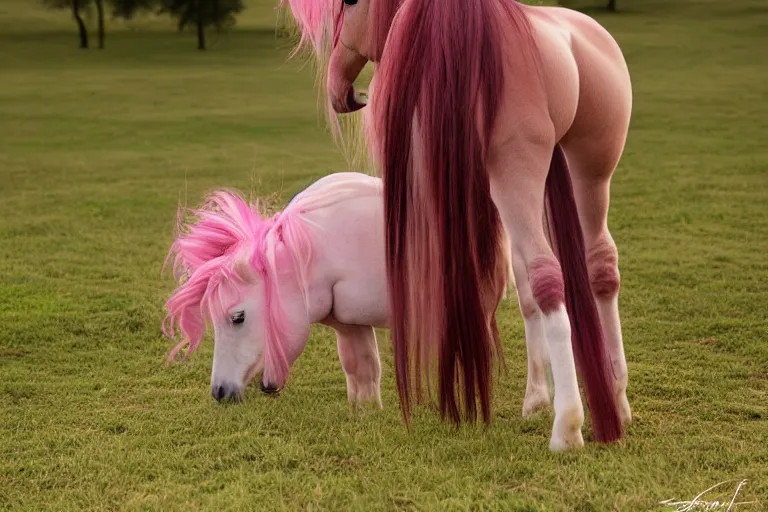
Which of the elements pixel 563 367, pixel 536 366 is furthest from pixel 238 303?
pixel 563 367

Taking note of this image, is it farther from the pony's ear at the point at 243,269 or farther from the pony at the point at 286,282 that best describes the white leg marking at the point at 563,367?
the pony's ear at the point at 243,269

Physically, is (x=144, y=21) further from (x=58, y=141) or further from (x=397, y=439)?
(x=397, y=439)

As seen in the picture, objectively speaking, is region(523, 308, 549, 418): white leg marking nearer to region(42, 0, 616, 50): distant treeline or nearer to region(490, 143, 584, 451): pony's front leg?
region(490, 143, 584, 451): pony's front leg

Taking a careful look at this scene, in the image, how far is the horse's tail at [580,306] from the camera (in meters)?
2.56

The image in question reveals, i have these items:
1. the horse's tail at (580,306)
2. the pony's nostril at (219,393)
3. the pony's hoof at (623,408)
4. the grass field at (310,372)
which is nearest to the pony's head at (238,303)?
the pony's nostril at (219,393)

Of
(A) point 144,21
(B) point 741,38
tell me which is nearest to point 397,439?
(B) point 741,38

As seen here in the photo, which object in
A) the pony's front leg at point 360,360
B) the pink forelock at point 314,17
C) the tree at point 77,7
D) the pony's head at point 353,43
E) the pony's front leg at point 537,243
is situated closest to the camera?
the pony's front leg at point 537,243

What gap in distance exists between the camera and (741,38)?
60.2 ft

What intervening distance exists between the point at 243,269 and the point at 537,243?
3.12 feet

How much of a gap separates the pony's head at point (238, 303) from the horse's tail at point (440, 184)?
1.69 feet

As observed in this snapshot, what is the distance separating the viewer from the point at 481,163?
2.35 m

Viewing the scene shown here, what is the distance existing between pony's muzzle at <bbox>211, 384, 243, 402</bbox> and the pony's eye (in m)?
0.20

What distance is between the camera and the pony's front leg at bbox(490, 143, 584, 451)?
92.3 inches

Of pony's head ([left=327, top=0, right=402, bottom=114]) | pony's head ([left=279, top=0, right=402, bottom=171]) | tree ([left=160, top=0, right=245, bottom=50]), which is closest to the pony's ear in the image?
pony's head ([left=279, top=0, right=402, bottom=171])
